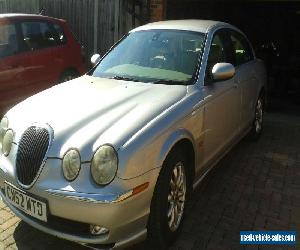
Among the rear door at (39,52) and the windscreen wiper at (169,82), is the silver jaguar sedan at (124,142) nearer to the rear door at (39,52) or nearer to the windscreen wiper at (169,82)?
the windscreen wiper at (169,82)

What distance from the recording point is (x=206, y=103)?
161 inches

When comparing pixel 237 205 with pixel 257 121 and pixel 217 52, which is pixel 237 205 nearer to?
pixel 217 52

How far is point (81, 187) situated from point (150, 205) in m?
0.57

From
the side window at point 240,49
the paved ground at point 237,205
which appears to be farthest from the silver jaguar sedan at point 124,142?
the side window at point 240,49

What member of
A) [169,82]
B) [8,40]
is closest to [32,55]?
[8,40]

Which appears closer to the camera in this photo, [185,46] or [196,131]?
[196,131]

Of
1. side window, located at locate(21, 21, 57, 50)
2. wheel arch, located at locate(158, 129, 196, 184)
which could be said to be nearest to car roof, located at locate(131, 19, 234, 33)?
wheel arch, located at locate(158, 129, 196, 184)

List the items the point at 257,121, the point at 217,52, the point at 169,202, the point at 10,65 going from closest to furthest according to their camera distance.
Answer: the point at 169,202, the point at 217,52, the point at 257,121, the point at 10,65

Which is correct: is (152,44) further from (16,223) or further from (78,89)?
(16,223)

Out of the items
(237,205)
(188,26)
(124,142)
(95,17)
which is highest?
(188,26)

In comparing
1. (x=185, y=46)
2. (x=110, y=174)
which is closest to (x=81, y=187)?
(x=110, y=174)

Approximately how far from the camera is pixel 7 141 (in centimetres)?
348

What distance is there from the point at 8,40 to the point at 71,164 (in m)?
4.70

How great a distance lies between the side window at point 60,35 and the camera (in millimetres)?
8055
